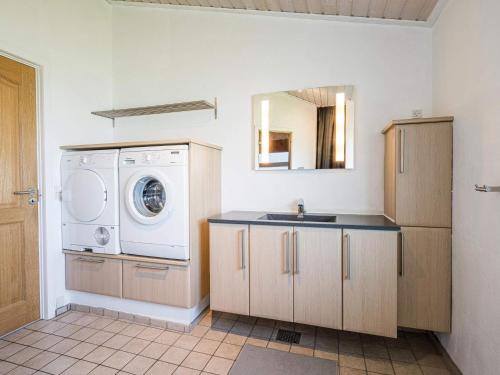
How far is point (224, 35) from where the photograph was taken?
2.64m

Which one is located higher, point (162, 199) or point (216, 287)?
point (162, 199)

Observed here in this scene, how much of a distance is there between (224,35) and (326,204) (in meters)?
2.00

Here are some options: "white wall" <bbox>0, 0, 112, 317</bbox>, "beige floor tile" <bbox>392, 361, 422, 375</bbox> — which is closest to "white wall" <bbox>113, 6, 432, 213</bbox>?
"white wall" <bbox>0, 0, 112, 317</bbox>

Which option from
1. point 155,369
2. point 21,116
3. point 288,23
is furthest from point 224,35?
point 155,369

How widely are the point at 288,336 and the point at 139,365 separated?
1072 millimetres

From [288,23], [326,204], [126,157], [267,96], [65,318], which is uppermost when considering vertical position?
[288,23]

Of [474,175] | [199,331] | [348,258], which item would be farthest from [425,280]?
[199,331]

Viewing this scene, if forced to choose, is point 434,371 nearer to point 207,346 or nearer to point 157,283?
point 207,346

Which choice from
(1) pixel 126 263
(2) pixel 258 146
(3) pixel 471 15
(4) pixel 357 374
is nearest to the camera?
(3) pixel 471 15

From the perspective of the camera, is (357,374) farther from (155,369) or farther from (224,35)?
(224,35)

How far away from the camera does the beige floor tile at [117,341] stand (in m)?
1.89

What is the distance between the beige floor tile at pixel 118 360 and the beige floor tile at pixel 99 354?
0.11 feet

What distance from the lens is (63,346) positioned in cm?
188

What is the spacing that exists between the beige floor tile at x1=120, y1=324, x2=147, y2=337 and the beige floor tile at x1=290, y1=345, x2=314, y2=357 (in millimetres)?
1228
